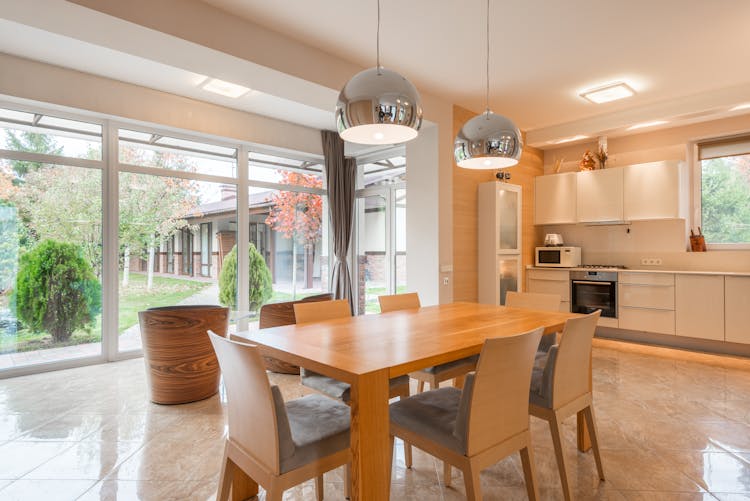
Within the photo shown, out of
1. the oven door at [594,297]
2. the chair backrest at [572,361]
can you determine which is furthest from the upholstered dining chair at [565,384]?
the oven door at [594,297]

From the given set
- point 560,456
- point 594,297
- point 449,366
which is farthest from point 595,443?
point 594,297

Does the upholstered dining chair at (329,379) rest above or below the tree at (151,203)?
below

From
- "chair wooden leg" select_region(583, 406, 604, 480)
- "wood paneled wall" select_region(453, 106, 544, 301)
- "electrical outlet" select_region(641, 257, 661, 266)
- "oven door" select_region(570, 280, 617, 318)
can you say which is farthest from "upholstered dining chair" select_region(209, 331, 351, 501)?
"electrical outlet" select_region(641, 257, 661, 266)

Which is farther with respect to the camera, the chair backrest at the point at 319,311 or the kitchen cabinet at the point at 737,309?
the kitchen cabinet at the point at 737,309

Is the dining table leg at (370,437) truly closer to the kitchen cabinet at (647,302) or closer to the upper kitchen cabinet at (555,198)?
the kitchen cabinet at (647,302)

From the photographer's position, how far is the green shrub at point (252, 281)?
5.00 m

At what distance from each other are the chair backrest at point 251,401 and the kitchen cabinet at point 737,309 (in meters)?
4.69

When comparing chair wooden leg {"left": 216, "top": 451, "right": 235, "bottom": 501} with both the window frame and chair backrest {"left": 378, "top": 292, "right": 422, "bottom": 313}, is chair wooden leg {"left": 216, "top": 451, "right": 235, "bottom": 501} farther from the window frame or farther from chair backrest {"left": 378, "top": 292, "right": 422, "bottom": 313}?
the window frame

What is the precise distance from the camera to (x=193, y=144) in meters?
4.71

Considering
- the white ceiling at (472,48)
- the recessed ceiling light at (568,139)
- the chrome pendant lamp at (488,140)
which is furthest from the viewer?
the recessed ceiling light at (568,139)

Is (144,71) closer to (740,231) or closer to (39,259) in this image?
(39,259)

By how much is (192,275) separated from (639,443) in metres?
4.42

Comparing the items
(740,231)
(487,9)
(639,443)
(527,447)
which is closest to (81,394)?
(527,447)

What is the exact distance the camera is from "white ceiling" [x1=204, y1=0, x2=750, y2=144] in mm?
2740
